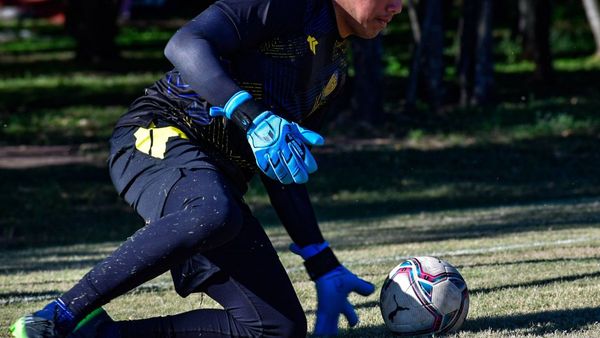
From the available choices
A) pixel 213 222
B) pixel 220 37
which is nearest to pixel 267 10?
pixel 220 37

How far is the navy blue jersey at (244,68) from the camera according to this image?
4121mm

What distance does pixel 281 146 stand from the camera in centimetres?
402

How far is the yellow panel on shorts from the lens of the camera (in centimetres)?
441

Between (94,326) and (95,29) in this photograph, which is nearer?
A: (94,326)

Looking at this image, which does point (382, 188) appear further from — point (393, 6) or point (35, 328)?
point (35, 328)

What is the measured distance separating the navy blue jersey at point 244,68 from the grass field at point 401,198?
125 centimetres

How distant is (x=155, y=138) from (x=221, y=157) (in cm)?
29

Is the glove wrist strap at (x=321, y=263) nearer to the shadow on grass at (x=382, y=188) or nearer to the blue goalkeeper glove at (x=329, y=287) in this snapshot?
the blue goalkeeper glove at (x=329, y=287)

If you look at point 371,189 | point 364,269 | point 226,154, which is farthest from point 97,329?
point 371,189

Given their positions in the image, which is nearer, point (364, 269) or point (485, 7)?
point (364, 269)

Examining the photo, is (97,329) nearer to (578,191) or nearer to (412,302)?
(412,302)

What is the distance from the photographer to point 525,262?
292 inches

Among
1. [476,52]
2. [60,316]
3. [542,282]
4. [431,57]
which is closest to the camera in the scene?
[60,316]

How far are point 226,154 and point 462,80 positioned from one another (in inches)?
637
